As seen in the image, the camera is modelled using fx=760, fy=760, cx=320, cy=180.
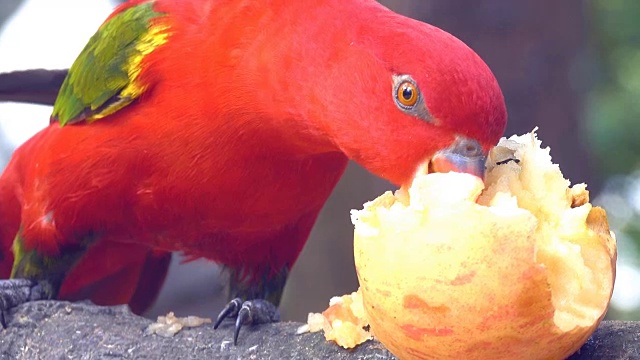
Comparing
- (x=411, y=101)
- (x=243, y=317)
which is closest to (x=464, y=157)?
(x=411, y=101)

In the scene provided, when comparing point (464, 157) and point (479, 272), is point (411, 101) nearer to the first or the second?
point (464, 157)

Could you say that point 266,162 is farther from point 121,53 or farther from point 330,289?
point 330,289

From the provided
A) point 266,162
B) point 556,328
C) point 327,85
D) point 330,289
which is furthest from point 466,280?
point 330,289

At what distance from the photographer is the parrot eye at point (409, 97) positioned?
1.33 meters

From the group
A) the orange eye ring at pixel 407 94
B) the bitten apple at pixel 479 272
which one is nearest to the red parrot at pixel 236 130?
the orange eye ring at pixel 407 94

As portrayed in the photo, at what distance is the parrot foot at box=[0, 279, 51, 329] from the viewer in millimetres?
1979

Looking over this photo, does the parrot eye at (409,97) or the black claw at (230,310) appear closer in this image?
the parrot eye at (409,97)

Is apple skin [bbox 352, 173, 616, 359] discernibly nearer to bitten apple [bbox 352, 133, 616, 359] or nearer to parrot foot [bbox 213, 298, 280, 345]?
bitten apple [bbox 352, 133, 616, 359]

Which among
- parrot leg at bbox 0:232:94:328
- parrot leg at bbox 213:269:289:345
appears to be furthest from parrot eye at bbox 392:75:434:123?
parrot leg at bbox 0:232:94:328

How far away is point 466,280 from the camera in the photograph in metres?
1.11

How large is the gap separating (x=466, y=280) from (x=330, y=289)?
6.83 ft

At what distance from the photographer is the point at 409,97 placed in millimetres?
1345

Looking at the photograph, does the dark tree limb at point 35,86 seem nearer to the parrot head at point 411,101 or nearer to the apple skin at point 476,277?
the parrot head at point 411,101

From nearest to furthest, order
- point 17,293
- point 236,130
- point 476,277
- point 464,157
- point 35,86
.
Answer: point 476,277 → point 464,157 → point 236,130 → point 17,293 → point 35,86
